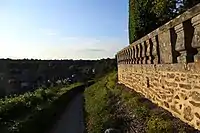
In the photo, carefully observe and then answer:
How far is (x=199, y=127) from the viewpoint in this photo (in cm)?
586

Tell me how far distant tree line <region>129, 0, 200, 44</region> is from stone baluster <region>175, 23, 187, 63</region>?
8663mm

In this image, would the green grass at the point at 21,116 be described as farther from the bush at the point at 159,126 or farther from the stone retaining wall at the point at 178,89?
the bush at the point at 159,126

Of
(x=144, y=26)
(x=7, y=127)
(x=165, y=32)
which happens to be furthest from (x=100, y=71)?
(x=165, y=32)

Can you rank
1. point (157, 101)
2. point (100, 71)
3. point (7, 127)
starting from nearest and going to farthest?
1. point (157, 101)
2. point (7, 127)
3. point (100, 71)

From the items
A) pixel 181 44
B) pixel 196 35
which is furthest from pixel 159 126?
pixel 196 35

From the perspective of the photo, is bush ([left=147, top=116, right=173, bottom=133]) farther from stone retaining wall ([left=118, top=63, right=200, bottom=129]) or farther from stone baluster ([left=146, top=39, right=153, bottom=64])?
stone baluster ([left=146, top=39, right=153, bottom=64])

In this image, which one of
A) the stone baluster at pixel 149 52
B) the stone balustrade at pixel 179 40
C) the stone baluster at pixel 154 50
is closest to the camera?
the stone balustrade at pixel 179 40

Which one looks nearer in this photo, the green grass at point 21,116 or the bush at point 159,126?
the bush at point 159,126

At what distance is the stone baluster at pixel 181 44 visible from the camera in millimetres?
6500

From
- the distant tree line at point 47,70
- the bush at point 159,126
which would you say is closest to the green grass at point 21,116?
the bush at point 159,126

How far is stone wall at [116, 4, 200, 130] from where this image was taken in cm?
596

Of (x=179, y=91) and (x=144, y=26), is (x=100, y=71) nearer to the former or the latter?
(x=144, y=26)

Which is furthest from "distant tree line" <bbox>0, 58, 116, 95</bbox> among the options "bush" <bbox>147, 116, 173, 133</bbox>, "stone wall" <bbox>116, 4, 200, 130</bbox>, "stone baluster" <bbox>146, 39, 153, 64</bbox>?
"bush" <bbox>147, 116, 173, 133</bbox>

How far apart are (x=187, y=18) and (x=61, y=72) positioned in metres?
75.0
